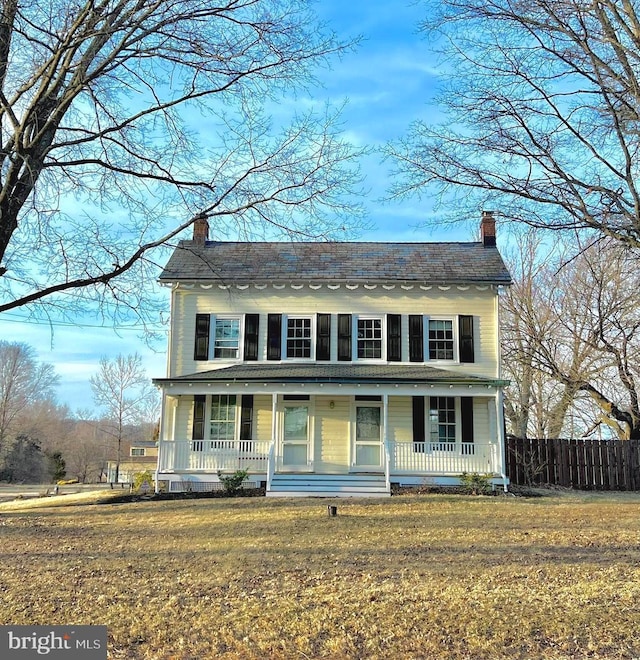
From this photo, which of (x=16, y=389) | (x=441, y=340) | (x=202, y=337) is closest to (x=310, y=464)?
(x=202, y=337)

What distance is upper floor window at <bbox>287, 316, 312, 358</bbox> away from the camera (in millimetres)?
18469

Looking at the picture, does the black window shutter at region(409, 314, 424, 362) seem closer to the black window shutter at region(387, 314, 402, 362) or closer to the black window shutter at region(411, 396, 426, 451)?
the black window shutter at region(387, 314, 402, 362)

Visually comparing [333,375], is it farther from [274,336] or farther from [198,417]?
[198,417]

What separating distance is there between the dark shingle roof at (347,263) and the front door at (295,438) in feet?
12.8

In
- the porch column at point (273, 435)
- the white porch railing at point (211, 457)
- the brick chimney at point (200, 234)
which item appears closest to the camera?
the porch column at point (273, 435)

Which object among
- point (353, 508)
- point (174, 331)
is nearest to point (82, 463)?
point (174, 331)

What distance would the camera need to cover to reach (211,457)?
17.2 m

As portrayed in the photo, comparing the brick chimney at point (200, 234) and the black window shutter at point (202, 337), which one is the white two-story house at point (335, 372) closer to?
the black window shutter at point (202, 337)

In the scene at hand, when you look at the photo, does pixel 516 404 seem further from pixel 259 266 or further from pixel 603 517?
pixel 603 517

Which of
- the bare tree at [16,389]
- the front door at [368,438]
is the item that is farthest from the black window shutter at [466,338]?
the bare tree at [16,389]

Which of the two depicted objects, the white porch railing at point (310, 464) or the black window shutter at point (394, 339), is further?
the black window shutter at point (394, 339)

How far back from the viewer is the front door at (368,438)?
17609 mm

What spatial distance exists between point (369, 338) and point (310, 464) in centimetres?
404

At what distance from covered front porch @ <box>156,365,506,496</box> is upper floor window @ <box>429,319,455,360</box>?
1.18 m
